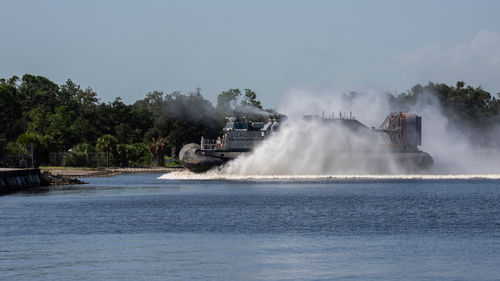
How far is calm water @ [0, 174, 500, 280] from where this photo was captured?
2656 centimetres

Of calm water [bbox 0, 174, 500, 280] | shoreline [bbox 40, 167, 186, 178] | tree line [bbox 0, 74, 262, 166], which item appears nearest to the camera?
calm water [bbox 0, 174, 500, 280]

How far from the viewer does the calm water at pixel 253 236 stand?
26562 millimetres

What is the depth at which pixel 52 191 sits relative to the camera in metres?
69.8

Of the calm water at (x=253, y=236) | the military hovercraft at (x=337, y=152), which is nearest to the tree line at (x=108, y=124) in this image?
the military hovercraft at (x=337, y=152)

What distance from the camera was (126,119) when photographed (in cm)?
16138

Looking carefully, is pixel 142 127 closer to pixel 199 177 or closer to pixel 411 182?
pixel 199 177

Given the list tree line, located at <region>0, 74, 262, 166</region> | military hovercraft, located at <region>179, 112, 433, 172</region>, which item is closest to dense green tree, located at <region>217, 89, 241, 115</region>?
tree line, located at <region>0, 74, 262, 166</region>

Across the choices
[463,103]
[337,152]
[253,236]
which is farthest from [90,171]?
[463,103]

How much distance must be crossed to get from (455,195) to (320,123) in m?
23.5

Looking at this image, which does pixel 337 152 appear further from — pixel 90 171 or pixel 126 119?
pixel 126 119

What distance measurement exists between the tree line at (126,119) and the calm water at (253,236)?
60.2m

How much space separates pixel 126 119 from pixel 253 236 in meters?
129

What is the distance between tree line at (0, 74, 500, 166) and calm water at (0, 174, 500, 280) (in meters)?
60.2

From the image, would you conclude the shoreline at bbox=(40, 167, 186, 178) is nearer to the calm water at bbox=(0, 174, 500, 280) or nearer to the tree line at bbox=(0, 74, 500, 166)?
the tree line at bbox=(0, 74, 500, 166)
